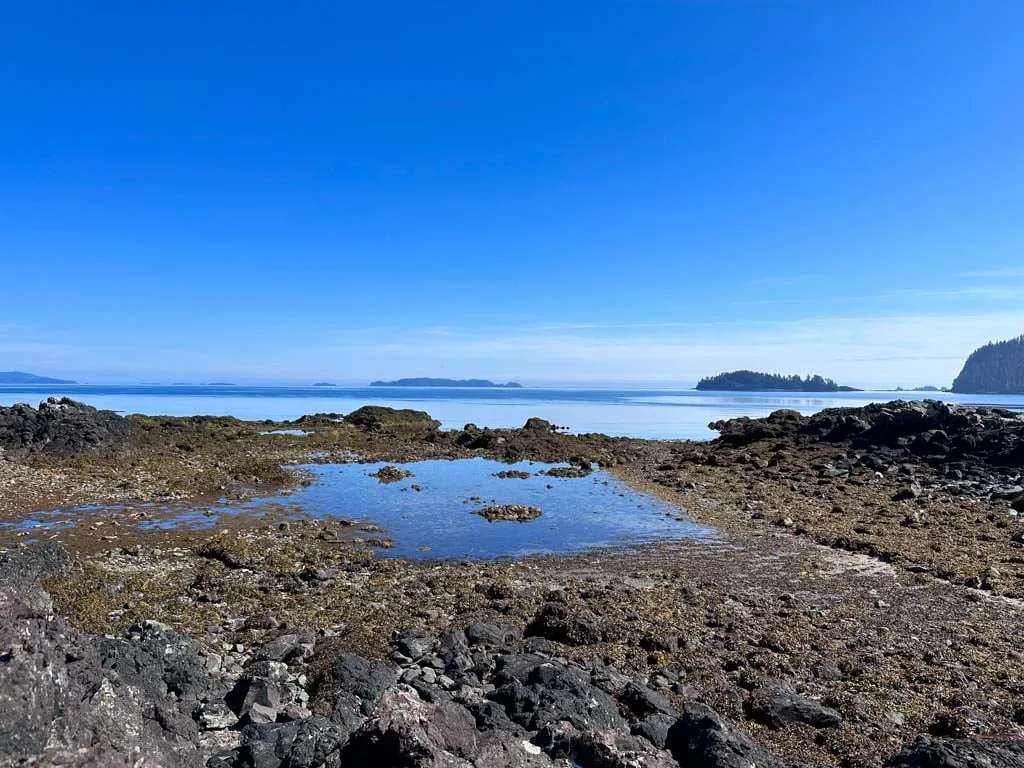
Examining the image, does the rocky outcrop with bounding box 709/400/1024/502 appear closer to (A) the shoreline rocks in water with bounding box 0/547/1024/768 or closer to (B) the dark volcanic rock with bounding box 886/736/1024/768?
(B) the dark volcanic rock with bounding box 886/736/1024/768

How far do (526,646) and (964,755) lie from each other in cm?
564

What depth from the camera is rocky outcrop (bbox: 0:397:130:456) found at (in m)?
31.3

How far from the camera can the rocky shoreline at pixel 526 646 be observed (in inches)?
221

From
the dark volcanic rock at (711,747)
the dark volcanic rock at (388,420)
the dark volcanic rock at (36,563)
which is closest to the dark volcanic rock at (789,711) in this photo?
the dark volcanic rock at (711,747)

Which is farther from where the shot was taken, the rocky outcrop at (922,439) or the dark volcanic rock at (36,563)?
the rocky outcrop at (922,439)

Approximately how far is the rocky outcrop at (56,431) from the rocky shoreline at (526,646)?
314 inches

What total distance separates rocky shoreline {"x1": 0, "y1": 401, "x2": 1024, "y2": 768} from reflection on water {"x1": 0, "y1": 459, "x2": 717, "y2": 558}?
1.45 metres

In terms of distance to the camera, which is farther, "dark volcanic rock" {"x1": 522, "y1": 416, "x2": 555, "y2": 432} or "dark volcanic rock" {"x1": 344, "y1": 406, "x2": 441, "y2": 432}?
"dark volcanic rock" {"x1": 344, "y1": 406, "x2": 441, "y2": 432}

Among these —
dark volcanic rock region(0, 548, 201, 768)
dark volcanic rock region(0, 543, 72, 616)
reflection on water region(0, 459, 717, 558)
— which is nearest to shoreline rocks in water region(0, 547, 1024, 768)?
dark volcanic rock region(0, 548, 201, 768)

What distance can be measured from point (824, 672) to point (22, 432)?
36717 millimetres

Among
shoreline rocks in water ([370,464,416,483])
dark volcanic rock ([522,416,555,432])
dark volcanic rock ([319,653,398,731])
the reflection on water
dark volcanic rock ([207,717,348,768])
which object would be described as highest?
dark volcanic rock ([522,416,555,432])

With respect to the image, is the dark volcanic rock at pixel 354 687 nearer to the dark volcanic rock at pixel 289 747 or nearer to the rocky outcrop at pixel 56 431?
the dark volcanic rock at pixel 289 747

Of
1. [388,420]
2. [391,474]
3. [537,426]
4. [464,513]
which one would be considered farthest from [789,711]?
[388,420]

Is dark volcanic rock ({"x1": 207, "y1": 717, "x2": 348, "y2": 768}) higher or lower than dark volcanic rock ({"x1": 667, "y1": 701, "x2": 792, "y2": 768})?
above
